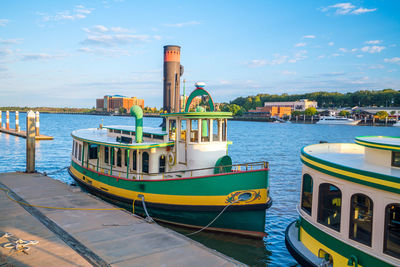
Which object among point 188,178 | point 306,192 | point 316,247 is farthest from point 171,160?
point 316,247

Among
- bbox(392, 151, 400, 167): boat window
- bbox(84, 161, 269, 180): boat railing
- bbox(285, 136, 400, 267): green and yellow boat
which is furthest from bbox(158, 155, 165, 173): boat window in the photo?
bbox(392, 151, 400, 167): boat window

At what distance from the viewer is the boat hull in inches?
506

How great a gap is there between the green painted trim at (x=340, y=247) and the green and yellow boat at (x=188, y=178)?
409 centimetres

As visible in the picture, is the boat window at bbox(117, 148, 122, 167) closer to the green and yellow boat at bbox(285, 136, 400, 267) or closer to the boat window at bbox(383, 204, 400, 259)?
the green and yellow boat at bbox(285, 136, 400, 267)

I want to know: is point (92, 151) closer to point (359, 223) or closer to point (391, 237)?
point (359, 223)

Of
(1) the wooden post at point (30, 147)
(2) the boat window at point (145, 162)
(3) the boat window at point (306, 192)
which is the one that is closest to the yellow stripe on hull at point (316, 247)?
(3) the boat window at point (306, 192)

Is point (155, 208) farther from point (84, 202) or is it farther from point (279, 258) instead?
point (279, 258)

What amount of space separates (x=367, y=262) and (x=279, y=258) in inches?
246

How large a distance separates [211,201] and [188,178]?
1.31m

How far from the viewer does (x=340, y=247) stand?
7.58m

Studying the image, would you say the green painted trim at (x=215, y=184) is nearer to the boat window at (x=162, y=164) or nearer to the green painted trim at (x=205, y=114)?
the boat window at (x=162, y=164)

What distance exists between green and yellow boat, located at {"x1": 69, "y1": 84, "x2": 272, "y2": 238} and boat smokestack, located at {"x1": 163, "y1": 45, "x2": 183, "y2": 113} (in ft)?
11.1

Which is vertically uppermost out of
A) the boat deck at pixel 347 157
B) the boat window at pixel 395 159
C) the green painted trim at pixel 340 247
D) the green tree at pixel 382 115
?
the green tree at pixel 382 115

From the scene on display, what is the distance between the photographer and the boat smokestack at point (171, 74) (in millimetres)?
19894
